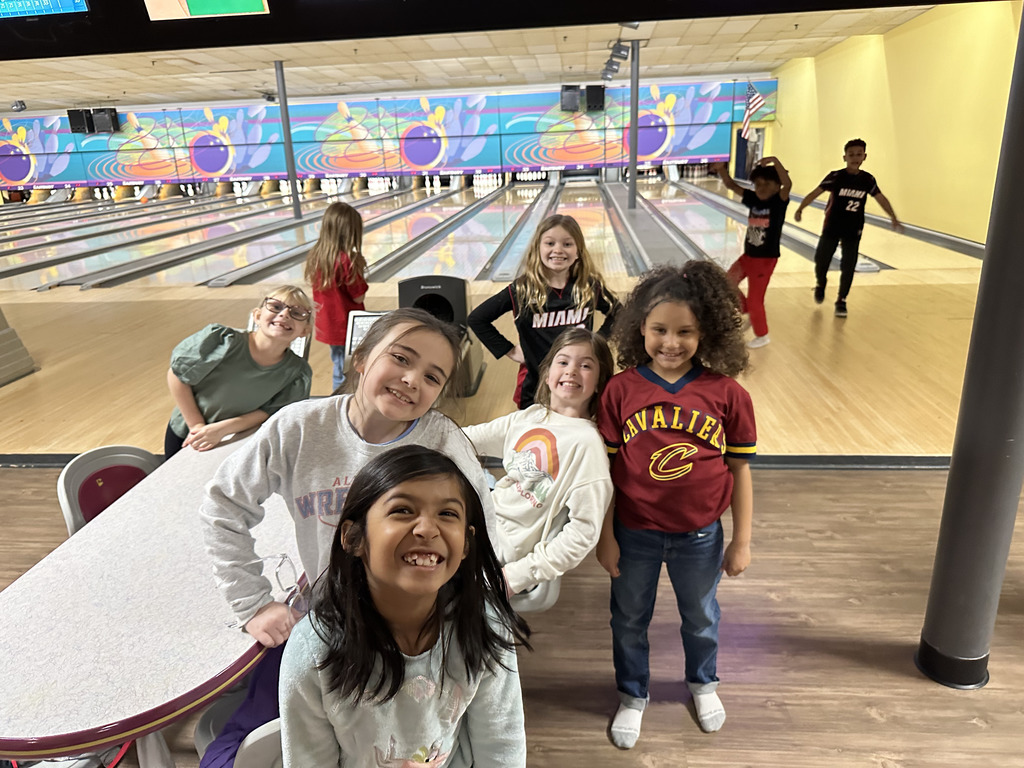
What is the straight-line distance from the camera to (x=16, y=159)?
16.6m

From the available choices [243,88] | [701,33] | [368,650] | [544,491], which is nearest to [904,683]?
[544,491]

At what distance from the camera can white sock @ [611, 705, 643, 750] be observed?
63.9 inches

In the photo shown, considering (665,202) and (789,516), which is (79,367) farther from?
(665,202)

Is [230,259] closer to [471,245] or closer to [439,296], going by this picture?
[471,245]

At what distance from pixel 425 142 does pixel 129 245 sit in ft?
24.1

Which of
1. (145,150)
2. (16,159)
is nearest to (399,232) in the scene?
(145,150)

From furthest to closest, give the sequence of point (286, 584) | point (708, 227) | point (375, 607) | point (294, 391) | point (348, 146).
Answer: point (348, 146), point (708, 227), point (294, 391), point (286, 584), point (375, 607)

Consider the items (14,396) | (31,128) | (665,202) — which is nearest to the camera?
(14,396)

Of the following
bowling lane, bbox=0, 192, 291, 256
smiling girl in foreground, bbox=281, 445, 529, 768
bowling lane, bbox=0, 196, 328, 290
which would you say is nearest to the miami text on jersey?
smiling girl in foreground, bbox=281, 445, 529, 768

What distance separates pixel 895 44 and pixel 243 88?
426 inches

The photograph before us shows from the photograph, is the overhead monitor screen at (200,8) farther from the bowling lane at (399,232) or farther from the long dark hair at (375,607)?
the bowling lane at (399,232)

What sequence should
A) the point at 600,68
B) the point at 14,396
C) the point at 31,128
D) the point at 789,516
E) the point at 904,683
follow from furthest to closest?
1. the point at 31,128
2. the point at 600,68
3. the point at 14,396
4. the point at 789,516
5. the point at 904,683

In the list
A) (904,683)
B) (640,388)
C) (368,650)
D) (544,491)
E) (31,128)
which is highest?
(31,128)

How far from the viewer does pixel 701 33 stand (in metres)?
8.75
